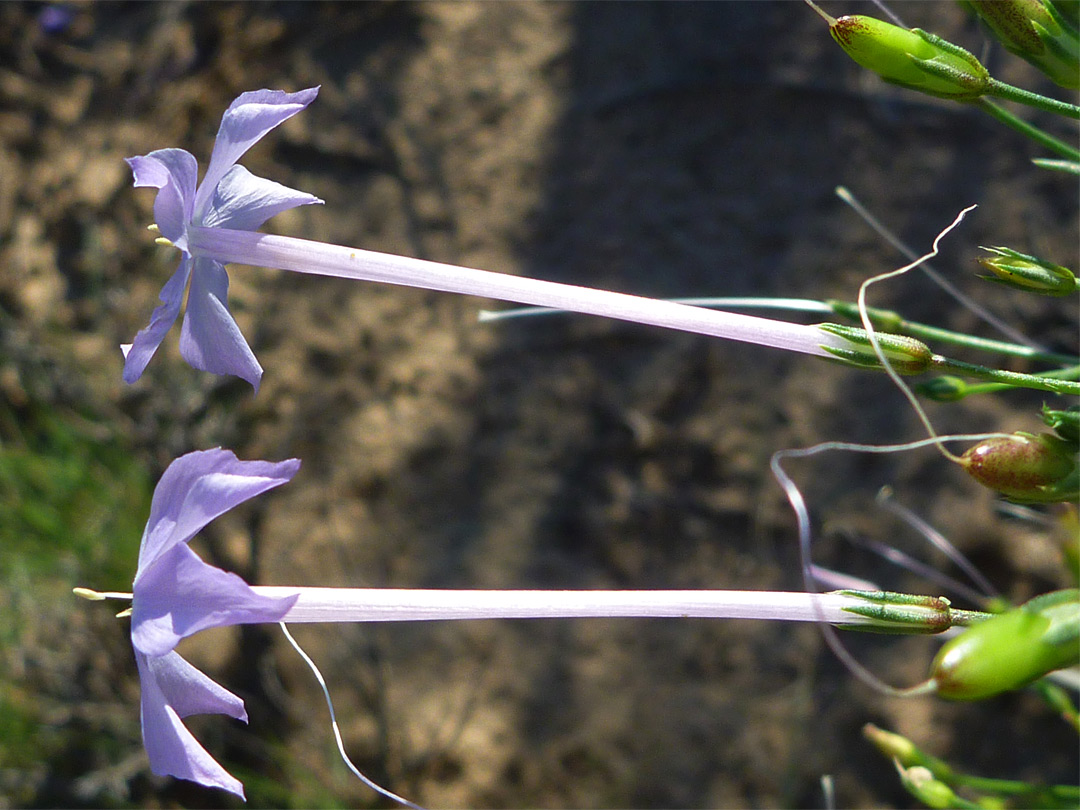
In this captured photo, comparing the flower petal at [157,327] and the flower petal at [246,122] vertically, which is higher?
the flower petal at [246,122]

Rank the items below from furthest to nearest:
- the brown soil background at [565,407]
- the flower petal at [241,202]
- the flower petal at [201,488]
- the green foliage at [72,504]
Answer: the green foliage at [72,504] < the brown soil background at [565,407] < the flower petal at [241,202] < the flower petal at [201,488]

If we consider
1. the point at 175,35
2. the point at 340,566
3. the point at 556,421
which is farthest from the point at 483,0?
the point at 340,566

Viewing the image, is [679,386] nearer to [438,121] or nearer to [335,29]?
[438,121]

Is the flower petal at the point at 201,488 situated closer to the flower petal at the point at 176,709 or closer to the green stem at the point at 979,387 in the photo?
the flower petal at the point at 176,709

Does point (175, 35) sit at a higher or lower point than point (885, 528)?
higher

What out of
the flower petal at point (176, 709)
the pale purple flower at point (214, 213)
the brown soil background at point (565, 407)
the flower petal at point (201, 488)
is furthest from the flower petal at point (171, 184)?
the brown soil background at point (565, 407)

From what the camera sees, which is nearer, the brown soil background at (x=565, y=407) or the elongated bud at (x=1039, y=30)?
the elongated bud at (x=1039, y=30)
